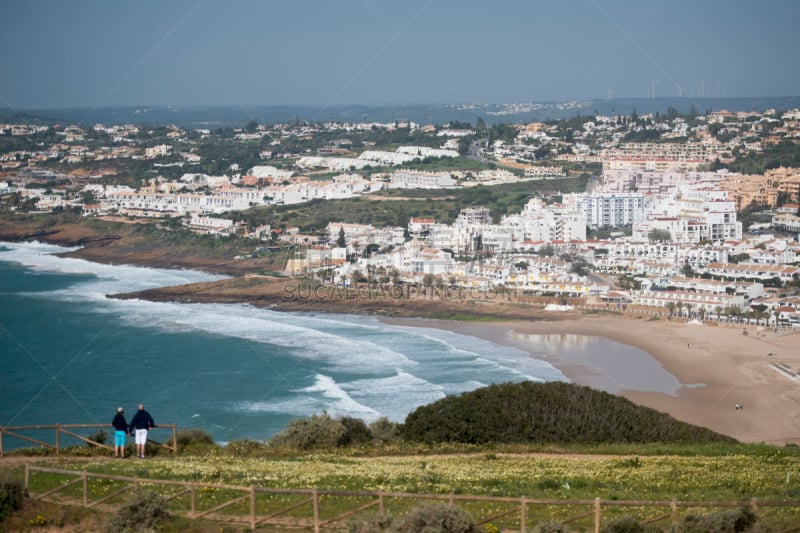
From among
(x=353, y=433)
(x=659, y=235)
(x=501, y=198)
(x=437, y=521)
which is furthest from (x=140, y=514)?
(x=501, y=198)

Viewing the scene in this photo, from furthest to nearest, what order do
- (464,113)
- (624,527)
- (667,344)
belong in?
(464,113)
(667,344)
(624,527)

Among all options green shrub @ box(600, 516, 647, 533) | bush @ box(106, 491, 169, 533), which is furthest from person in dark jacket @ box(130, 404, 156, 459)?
green shrub @ box(600, 516, 647, 533)

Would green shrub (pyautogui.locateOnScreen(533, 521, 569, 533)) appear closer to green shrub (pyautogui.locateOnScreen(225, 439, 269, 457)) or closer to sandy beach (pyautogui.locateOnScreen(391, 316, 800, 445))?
green shrub (pyautogui.locateOnScreen(225, 439, 269, 457))

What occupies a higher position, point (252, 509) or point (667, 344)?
point (252, 509)

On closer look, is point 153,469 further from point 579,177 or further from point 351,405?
point 579,177

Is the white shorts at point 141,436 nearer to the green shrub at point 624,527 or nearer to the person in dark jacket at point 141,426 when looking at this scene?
the person in dark jacket at point 141,426

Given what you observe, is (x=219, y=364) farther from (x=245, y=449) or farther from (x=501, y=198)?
(x=501, y=198)

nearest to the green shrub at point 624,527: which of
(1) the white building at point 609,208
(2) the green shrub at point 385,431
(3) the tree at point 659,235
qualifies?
(2) the green shrub at point 385,431

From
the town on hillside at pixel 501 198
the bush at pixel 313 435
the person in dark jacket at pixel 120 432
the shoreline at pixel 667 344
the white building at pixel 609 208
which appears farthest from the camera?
the white building at pixel 609 208
